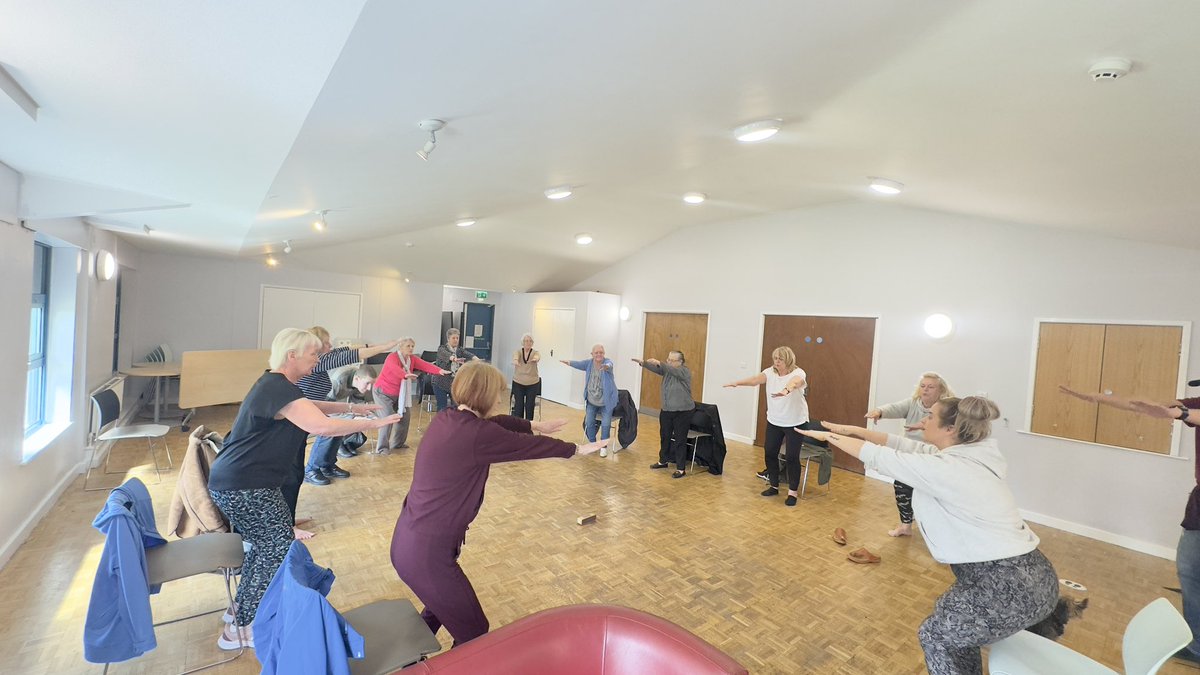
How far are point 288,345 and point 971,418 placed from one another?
10.3 ft

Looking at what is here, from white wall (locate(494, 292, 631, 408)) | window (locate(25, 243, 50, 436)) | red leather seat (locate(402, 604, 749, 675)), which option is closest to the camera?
red leather seat (locate(402, 604, 749, 675))

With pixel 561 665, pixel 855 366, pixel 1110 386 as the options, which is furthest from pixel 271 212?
pixel 1110 386

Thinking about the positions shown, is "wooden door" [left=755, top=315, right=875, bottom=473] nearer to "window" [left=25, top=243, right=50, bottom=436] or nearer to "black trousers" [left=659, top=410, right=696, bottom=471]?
"black trousers" [left=659, top=410, right=696, bottom=471]

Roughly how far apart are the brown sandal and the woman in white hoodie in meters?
2.04

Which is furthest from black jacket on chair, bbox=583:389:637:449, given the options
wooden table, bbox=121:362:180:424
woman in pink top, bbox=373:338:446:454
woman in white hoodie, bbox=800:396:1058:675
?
wooden table, bbox=121:362:180:424

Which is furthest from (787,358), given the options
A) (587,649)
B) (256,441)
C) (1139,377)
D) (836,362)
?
(256,441)

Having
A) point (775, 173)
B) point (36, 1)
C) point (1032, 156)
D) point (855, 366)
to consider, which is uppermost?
point (775, 173)

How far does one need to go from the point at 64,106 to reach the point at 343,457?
4.93 m

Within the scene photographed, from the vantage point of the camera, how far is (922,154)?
136 inches

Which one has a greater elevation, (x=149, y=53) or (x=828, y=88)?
(x=828, y=88)

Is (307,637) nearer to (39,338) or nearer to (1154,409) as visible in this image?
(1154,409)

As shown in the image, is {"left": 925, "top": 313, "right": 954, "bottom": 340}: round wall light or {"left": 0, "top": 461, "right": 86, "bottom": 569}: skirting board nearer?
{"left": 0, "top": 461, "right": 86, "bottom": 569}: skirting board

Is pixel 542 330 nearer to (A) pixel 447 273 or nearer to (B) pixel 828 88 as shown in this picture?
(A) pixel 447 273

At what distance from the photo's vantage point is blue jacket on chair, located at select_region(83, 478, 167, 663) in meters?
1.99
